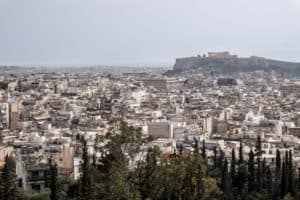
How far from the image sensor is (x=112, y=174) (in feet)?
63.4

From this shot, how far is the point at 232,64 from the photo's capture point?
187875 mm

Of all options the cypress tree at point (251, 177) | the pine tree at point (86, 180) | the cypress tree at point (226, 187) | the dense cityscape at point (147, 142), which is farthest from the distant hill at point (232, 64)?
the pine tree at point (86, 180)

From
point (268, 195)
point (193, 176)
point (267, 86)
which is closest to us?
point (193, 176)

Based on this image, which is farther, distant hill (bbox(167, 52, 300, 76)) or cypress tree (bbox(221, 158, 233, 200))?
distant hill (bbox(167, 52, 300, 76))

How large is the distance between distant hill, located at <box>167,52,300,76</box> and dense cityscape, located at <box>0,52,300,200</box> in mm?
38204

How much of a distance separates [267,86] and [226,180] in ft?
369

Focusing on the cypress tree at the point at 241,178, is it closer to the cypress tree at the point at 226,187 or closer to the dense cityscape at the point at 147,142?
the dense cityscape at the point at 147,142

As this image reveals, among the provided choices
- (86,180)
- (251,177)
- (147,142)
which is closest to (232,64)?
(251,177)

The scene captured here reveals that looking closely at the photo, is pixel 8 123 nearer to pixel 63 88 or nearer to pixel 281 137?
pixel 281 137

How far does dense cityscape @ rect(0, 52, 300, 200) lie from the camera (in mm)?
20203

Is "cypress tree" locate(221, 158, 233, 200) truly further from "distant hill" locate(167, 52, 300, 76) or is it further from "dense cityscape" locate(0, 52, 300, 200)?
"distant hill" locate(167, 52, 300, 76)

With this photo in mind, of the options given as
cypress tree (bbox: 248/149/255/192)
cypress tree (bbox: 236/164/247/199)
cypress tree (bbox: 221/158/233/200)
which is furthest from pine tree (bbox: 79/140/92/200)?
cypress tree (bbox: 248/149/255/192)

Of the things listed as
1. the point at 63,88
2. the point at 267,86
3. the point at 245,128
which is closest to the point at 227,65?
the point at 267,86

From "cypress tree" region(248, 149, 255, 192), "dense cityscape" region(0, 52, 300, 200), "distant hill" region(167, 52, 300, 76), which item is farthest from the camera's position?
"distant hill" region(167, 52, 300, 76)
